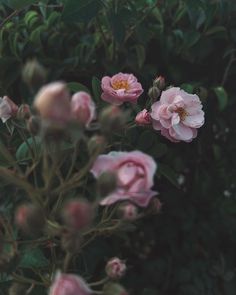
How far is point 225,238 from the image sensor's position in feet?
5.21

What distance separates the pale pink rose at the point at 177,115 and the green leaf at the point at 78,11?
26cm

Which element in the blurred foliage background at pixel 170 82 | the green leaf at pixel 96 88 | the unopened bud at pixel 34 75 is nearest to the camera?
the unopened bud at pixel 34 75

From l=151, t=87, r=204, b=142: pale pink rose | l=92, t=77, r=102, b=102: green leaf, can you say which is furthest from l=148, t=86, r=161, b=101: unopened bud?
l=92, t=77, r=102, b=102: green leaf

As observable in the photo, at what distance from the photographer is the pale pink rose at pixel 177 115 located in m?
0.88

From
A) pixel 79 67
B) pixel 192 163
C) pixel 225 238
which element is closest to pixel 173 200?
pixel 192 163

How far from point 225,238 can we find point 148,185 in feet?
3.32

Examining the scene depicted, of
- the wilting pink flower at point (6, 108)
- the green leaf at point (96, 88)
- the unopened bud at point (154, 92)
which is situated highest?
the wilting pink flower at point (6, 108)

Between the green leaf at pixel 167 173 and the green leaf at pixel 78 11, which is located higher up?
the green leaf at pixel 78 11

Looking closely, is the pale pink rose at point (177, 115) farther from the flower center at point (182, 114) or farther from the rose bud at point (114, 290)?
the rose bud at point (114, 290)

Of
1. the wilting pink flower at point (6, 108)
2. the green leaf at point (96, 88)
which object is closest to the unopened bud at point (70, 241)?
the wilting pink flower at point (6, 108)

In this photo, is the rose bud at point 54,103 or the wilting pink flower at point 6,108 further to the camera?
the wilting pink flower at point 6,108

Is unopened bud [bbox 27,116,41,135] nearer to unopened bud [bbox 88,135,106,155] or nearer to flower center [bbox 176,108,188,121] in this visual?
Result: unopened bud [bbox 88,135,106,155]

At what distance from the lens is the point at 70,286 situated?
58cm

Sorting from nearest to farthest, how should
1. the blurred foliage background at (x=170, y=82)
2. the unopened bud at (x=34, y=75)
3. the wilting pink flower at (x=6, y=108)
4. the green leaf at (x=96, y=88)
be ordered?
the unopened bud at (x=34, y=75) < the wilting pink flower at (x=6, y=108) < the green leaf at (x=96, y=88) < the blurred foliage background at (x=170, y=82)
